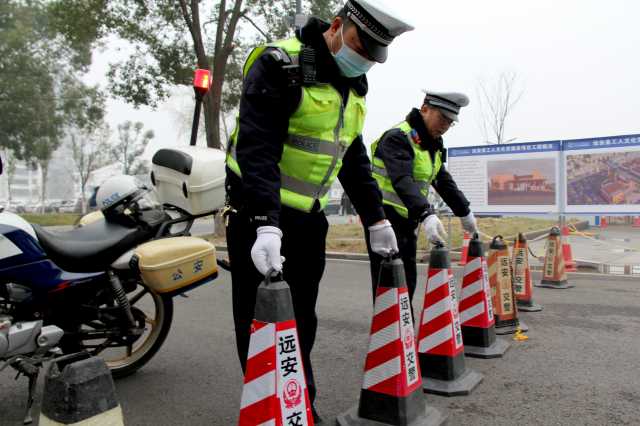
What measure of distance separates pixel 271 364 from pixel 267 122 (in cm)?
95

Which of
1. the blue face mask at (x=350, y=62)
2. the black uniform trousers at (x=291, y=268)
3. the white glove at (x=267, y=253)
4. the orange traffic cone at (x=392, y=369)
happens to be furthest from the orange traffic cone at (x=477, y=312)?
the white glove at (x=267, y=253)

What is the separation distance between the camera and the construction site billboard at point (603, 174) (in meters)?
8.41

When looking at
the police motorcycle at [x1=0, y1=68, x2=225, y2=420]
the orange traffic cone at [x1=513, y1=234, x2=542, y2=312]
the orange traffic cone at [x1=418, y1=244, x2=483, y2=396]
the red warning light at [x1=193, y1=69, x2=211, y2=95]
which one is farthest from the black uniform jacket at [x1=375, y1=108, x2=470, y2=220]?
the orange traffic cone at [x1=513, y1=234, x2=542, y2=312]

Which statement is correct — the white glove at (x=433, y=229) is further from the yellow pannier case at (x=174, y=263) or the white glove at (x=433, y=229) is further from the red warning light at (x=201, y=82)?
the red warning light at (x=201, y=82)

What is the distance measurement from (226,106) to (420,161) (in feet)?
45.4

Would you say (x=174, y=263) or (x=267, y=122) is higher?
(x=267, y=122)

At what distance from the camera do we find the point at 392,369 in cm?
248

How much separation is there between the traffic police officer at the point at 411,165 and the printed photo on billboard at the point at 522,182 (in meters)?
5.71

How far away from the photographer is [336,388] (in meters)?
3.20

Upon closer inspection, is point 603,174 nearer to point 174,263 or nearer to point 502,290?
point 502,290

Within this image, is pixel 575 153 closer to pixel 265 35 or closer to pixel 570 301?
pixel 570 301

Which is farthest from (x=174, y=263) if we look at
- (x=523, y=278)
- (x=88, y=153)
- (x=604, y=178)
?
(x=88, y=153)

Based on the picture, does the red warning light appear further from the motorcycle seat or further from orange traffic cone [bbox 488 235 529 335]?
orange traffic cone [bbox 488 235 529 335]

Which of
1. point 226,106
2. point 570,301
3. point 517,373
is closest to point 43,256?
point 517,373
